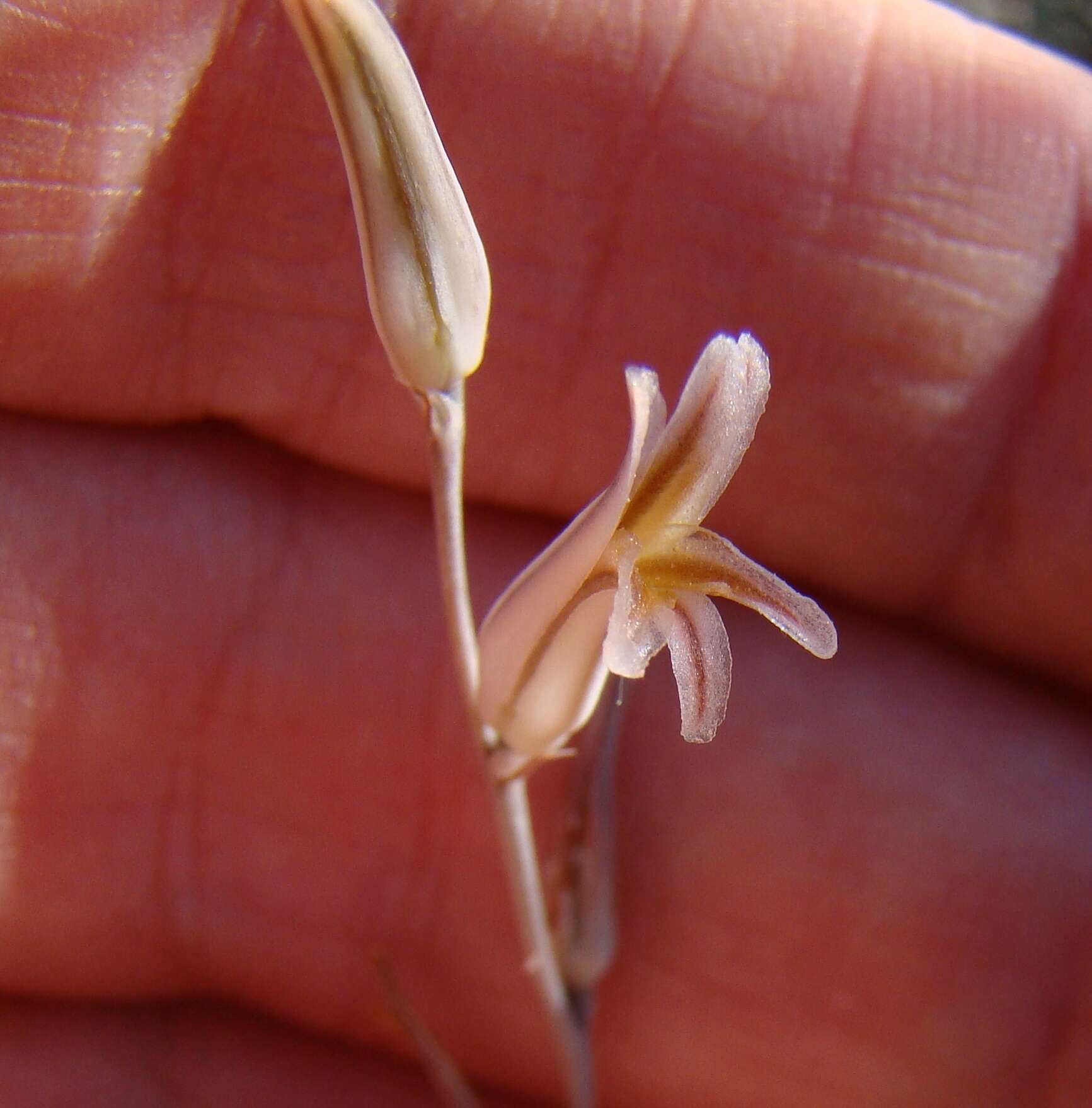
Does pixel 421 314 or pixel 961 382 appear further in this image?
pixel 961 382

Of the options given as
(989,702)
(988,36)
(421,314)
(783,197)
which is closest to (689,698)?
(421,314)

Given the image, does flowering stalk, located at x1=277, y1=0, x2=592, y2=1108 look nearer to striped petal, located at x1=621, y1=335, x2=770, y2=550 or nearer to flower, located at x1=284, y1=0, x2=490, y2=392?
flower, located at x1=284, y1=0, x2=490, y2=392

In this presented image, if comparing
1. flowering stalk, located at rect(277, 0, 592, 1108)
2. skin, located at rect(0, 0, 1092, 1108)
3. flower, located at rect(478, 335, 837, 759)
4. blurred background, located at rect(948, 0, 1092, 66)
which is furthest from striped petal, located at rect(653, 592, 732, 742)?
blurred background, located at rect(948, 0, 1092, 66)

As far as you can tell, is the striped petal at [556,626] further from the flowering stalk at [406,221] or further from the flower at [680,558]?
the flowering stalk at [406,221]

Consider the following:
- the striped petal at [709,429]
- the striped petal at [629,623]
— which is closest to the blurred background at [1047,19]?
the striped petal at [709,429]

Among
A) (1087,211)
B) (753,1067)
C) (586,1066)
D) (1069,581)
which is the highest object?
(1087,211)

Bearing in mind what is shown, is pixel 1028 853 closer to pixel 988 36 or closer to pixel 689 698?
pixel 689 698
